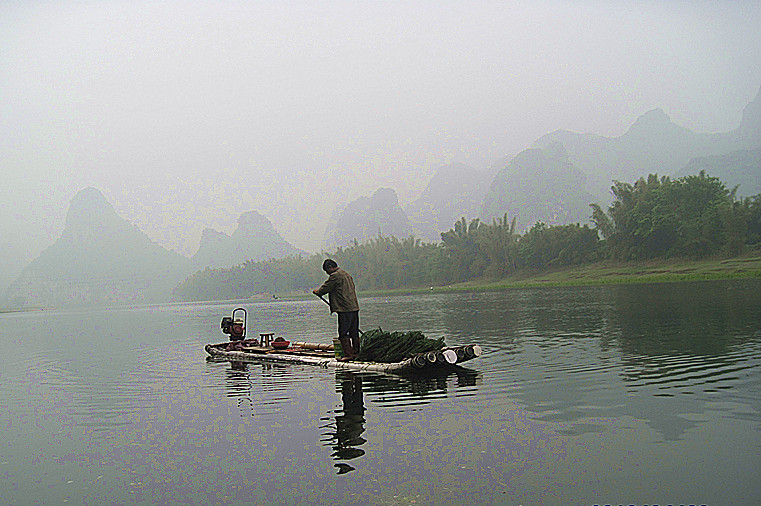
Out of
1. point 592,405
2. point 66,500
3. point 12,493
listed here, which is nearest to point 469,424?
point 592,405

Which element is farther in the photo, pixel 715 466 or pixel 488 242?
pixel 488 242

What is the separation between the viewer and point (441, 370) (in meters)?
14.8

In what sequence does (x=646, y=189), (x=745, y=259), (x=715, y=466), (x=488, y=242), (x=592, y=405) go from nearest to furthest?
(x=715, y=466) → (x=592, y=405) → (x=745, y=259) → (x=646, y=189) → (x=488, y=242)

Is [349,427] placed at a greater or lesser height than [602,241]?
lesser

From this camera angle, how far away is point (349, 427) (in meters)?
9.41

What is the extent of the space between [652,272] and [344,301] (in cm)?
7487

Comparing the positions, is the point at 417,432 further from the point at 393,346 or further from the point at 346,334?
the point at 346,334

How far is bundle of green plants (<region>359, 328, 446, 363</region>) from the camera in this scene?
15000mm

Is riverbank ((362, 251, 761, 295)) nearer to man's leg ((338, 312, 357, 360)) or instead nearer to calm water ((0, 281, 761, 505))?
calm water ((0, 281, 761, 505))

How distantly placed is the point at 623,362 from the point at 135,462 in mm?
11195

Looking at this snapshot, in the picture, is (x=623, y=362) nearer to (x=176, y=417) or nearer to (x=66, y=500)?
(x=176, y=417)

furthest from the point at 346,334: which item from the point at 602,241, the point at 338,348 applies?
the point at 602,241

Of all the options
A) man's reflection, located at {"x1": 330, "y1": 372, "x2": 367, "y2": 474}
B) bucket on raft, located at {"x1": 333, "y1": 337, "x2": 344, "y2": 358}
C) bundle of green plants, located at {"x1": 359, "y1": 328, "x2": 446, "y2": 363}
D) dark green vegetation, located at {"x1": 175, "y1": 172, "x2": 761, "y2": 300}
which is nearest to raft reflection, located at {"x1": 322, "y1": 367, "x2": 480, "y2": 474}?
man's reflection, located at {"x1": 330, "y1": 372, "x2": 367, "y2": 474}

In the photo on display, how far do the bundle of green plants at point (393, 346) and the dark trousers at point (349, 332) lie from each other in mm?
215
